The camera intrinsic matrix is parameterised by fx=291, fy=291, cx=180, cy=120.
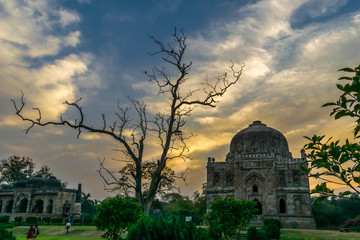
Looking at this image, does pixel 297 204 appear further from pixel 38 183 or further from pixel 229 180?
pixel 38 183

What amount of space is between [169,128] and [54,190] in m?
28.2

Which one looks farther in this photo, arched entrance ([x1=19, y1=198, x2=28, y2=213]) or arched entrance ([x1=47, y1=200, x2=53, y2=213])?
arched entrance ([x1=19, y1=198, x2=28, y2=213])

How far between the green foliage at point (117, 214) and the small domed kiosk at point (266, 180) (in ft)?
72.3

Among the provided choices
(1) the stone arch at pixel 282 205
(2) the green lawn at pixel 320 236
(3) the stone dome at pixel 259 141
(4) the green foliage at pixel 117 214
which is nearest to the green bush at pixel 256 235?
(2) the green lawn at pixel 320 236

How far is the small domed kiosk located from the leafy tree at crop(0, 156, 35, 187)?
34.1 m

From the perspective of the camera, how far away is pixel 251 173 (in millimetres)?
31406

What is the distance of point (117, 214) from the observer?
1030 cm

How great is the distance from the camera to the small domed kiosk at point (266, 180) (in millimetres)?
29641

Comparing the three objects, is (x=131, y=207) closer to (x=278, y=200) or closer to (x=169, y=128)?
(x=169, y=128)

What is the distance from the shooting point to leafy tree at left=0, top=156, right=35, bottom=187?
158ft

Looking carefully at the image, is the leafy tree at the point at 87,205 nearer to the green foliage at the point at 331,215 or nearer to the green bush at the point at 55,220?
the green bush at the point at 55,220

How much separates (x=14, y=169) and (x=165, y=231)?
53.6m

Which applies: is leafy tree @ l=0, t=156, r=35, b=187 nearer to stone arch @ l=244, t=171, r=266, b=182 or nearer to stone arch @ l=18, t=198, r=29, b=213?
stone arch @ l=18, t=198, r=29, b=213

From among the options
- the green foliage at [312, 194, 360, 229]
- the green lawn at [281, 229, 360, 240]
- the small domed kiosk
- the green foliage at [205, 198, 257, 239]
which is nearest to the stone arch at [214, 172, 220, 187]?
the small domed kiosk
